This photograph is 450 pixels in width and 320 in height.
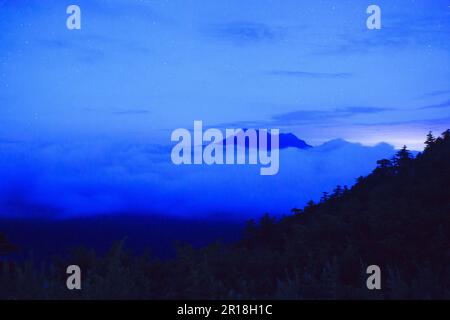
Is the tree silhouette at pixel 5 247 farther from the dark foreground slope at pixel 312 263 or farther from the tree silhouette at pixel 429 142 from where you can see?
the tree silhouette at pixel 429 142

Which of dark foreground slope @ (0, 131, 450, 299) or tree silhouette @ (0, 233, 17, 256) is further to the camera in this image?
tree silhouette @ (0, 233, 17, 256)

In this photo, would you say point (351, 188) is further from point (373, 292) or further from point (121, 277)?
point (121, 277)

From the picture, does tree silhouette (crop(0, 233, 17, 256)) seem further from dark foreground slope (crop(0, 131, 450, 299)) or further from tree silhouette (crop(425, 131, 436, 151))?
tree silhouette (crop(425, 131, 436, 151))

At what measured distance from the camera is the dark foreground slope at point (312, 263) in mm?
5262

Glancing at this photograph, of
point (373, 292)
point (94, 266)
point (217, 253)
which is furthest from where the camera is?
point (217, 253)

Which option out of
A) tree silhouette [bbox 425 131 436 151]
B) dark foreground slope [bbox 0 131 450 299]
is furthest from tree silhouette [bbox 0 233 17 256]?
tree silhouette [bbox 425 131 436 151]

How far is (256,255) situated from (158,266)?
1.13 metres

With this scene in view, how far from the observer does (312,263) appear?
20.9ft

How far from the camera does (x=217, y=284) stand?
5.62m

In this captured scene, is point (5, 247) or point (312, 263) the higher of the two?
point (5, 247)

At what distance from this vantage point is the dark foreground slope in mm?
5262
